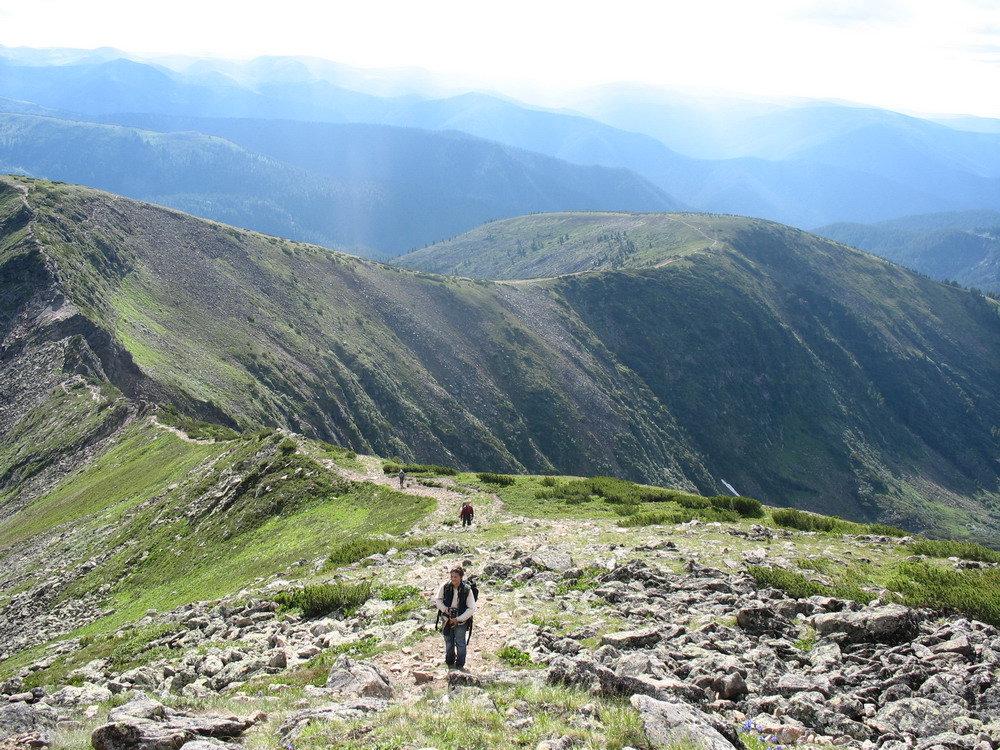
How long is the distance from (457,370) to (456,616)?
114784 millimetres

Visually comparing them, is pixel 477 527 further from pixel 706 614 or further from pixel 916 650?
pixel 916 650

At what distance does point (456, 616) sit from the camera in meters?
12.4

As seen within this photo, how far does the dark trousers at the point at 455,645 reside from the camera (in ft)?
40.2

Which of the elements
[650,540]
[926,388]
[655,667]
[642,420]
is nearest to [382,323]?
[642,420]

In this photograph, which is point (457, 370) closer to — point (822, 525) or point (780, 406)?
point (822, 525)

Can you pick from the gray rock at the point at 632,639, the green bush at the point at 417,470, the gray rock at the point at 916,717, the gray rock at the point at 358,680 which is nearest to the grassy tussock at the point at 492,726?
the gray rock at the point at 358,680

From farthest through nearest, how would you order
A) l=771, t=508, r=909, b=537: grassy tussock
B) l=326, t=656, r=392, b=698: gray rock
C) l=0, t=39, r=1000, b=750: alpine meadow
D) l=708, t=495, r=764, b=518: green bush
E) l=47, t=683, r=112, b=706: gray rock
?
l=708, t=495, r=764, b=518: green bush → l=771, t=508, r=909, b=537: grassy tussock → l=47, t=683, r=112, b=706: gray rock → l=326, t=656, r=392, b=698: gray rock → l=0, t=39, r=1000, b=750: alpine meadow

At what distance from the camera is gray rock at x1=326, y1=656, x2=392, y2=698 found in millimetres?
10917

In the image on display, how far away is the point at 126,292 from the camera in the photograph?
3386 inches

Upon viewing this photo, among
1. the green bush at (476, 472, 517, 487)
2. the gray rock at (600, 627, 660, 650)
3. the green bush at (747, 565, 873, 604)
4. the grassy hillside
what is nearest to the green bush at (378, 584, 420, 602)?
the gray rock at (600, 627, 660, 650)

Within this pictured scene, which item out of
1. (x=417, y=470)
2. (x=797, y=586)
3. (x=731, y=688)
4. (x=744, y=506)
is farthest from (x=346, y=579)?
(x=417, y=470)

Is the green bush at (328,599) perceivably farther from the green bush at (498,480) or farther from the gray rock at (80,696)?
the green bush at (498,480)

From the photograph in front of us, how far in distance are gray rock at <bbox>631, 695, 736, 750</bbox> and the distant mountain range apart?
57141 mm

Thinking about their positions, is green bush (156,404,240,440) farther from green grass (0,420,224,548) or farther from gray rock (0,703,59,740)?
gray rock (0,703,59,740)
